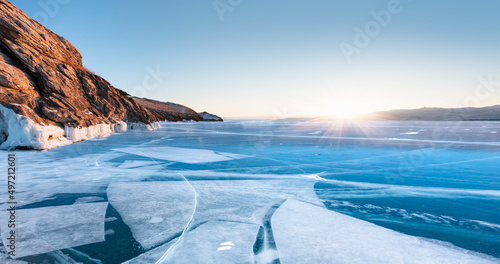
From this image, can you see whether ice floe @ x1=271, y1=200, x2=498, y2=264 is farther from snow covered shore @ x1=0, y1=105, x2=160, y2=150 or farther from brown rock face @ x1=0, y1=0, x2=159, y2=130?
brown rock face @ x1=0, y1=0, x2=159, y2=130

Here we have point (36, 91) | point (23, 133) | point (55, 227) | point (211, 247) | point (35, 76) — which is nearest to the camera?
point (211, 247)

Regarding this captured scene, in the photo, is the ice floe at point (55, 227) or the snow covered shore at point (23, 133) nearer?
the ice floe at point (55, 227)

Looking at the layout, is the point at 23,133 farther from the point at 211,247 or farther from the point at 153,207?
the point at 211,247

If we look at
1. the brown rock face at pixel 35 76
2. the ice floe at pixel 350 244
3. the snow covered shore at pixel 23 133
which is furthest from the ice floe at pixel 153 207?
the brown rock face at pixel 35 76

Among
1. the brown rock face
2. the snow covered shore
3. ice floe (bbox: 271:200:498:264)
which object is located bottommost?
ice floe (bbox: 271:200:498:264)

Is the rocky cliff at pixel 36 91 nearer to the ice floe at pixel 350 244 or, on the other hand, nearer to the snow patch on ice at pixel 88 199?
the snow patch on ice at pixel 88 199

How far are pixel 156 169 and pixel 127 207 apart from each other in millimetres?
3453

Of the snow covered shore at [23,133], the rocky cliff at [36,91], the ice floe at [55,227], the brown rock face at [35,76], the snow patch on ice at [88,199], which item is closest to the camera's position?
the ice floe at [55,227]

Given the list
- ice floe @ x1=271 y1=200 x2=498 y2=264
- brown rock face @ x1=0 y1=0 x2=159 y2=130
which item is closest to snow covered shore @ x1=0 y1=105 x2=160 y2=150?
brown rock face @ x1=0 y1=0 x2=159 y2=130

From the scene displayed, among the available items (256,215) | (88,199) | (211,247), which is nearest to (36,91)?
(88,199)

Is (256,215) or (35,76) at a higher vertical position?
(35,76)

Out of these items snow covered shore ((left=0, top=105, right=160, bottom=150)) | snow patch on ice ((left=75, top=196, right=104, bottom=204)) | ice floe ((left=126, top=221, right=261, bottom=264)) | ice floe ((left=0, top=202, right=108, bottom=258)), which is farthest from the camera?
snow covered shore ((left=0, top=105, right=160, bottom=150))

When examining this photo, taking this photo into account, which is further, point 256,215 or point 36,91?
point 36,91

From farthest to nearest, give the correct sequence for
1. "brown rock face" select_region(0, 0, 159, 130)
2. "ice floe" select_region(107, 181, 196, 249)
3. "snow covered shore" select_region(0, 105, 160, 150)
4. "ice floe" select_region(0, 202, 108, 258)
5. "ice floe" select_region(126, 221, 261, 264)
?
"brown rock face" select_region(0, 0, 159, 130), "snow covered shore" select_region(0, 105, 160, 150), "ice floe" select_region(107, 181, 196, 249), "ice floe" select_region(0, 202, 108, 258), "ice floe" select_region(126, 221, 261, 264)
